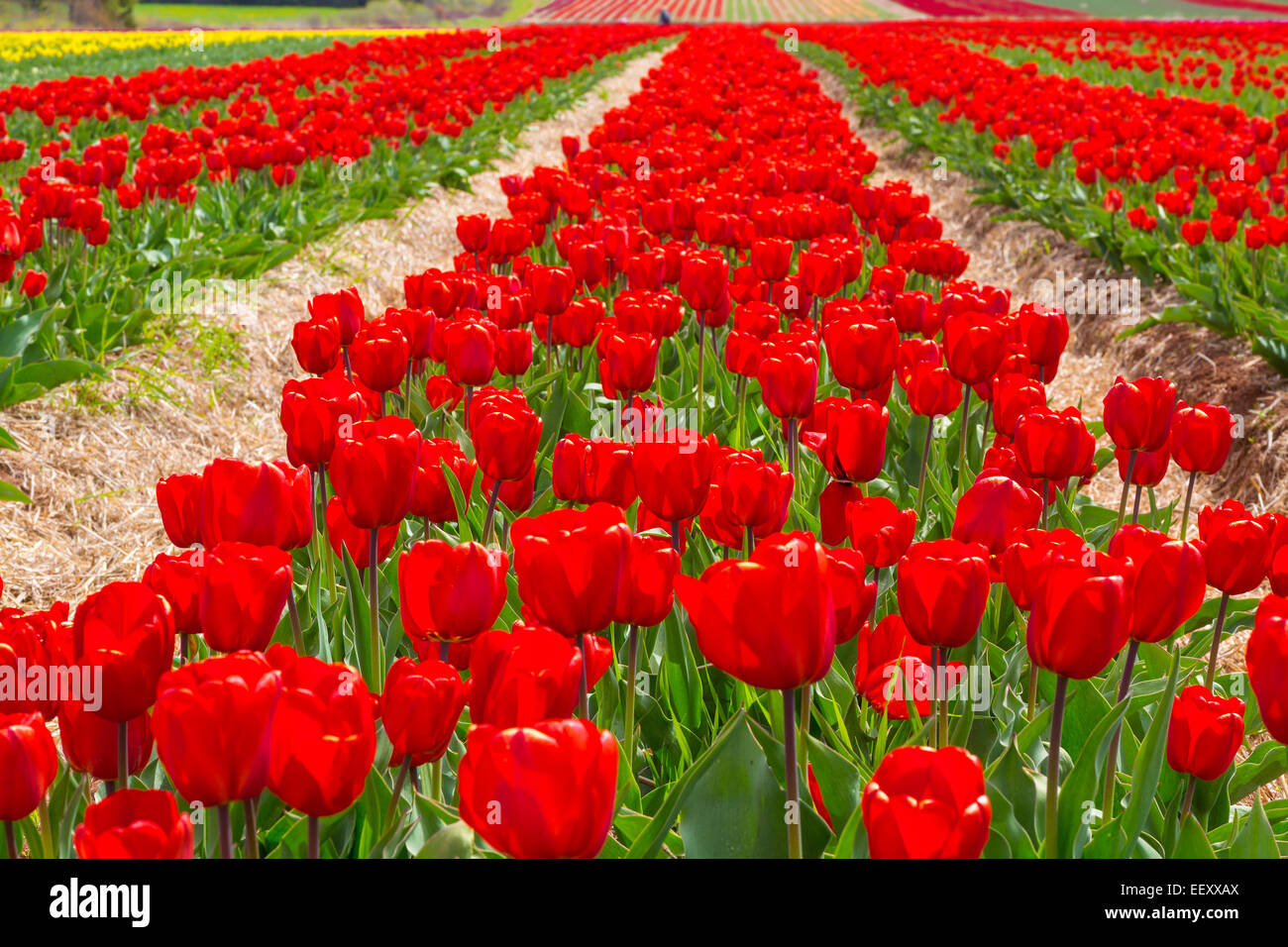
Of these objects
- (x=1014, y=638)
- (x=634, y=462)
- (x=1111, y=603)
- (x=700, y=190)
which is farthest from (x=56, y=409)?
(x=1111, y=603)

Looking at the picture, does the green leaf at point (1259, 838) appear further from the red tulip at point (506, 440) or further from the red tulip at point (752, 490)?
the red tulip at point (506, 440)

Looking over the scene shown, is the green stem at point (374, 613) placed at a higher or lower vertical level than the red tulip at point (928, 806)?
lower

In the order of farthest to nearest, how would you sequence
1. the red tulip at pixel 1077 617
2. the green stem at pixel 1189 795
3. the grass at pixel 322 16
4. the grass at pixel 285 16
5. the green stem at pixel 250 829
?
the grass at pixel 322 16 < the grass at pixel 285 16 < the green stem at pixel 1189 795 < the red tulip at pixel 1077 617 < the green stem at pixel 250 829

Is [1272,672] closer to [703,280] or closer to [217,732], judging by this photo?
[217,732]

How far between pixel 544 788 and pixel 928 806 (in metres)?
0.40

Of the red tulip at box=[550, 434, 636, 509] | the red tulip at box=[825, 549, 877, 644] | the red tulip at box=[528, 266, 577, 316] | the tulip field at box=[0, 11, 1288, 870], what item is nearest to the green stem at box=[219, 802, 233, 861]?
the tulip field at box=[0, 11, 1288, 870]

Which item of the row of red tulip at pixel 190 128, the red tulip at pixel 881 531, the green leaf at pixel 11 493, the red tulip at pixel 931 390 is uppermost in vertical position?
the row of red tulip at pixel 190 128

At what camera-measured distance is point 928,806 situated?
3.74 feet

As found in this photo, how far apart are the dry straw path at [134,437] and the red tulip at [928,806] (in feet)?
12.2

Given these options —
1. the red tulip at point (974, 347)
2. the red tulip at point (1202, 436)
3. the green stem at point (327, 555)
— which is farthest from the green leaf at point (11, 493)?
the red tulip at point (1202, 436)

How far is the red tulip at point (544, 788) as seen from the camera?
1.09m

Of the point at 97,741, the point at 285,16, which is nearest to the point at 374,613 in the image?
the point at 97,741

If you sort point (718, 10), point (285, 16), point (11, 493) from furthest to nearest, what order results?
point (285, 16) < point (718, 10) < point (11, 493)
